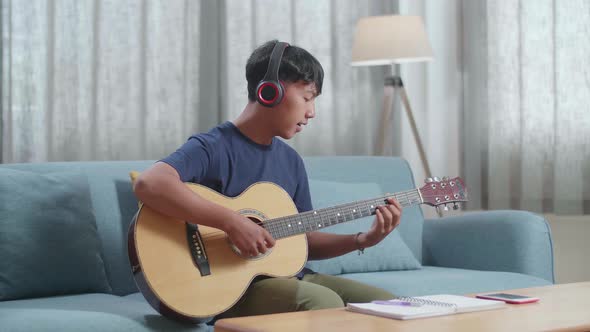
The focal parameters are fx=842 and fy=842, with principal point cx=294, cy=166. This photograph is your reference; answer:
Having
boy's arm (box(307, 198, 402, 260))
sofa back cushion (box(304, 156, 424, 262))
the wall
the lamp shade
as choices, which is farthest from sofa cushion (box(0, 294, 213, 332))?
the wall

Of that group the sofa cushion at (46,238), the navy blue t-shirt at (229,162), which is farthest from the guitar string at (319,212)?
the sofa cushion at (46,238)

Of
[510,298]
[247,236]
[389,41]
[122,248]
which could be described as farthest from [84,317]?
[389,41]

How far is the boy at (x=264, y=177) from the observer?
6.14ft

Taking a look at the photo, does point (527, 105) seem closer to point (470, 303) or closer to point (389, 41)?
point (389, 41)

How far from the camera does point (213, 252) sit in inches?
74.9

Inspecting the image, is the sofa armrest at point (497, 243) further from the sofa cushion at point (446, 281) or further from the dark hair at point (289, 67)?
the dark hair at point (289, 67)

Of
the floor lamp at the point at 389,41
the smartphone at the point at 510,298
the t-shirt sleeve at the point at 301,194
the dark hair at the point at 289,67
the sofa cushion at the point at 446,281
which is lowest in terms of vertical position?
the sofa cushion at the point at 446,281

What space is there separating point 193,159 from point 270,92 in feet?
0.81

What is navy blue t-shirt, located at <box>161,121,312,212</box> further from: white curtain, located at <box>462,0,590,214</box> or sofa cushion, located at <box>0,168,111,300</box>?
white curtain, located at <box>462,0,590,214</box>

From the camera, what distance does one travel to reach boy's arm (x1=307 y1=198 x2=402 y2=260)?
2047mm

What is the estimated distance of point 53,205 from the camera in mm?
2217

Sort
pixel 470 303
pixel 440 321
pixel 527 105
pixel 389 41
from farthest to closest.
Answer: pixel 527 105
pixel 389 41
pixel 470 303
pixel 440 321

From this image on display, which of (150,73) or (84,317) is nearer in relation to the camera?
(84,317)

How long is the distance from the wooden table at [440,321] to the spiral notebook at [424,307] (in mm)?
15
